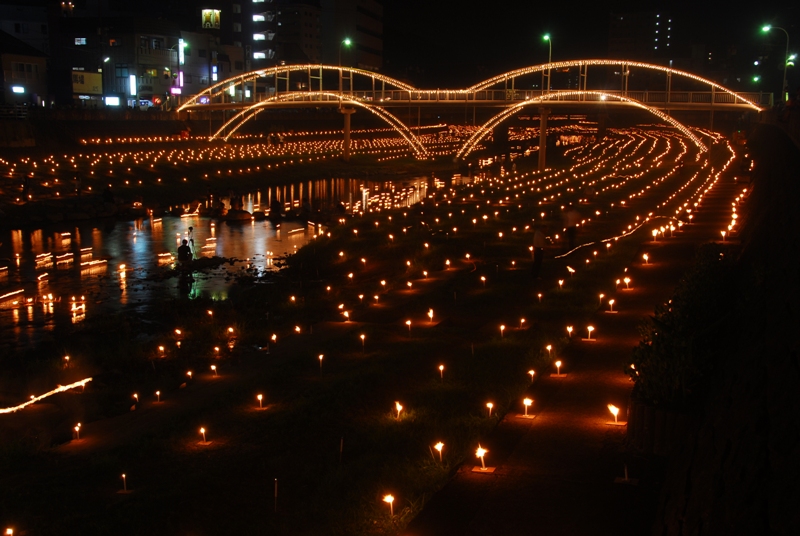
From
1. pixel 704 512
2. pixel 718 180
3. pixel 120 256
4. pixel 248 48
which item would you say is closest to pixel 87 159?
pixel 120 256

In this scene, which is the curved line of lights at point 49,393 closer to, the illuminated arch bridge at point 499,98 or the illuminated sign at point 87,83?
the illuminated arch bridge at point 499,98

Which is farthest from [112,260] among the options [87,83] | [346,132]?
[87,83]

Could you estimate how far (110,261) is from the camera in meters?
27.8

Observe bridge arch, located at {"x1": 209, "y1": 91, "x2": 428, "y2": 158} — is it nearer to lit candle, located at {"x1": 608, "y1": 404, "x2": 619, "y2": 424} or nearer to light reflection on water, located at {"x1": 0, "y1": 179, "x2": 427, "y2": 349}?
light reflection on water, located at {"x1": 0, "y1": 179, "x2": 427, "y2": 349}

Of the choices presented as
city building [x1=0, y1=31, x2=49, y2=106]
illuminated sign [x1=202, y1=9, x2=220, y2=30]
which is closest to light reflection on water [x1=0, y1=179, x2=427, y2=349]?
city building [x1=0, y1=31, x2=49, y2=106]

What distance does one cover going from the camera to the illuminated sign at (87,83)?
7212 cm

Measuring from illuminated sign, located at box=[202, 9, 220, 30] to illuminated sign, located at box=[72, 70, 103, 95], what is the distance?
25134 mm

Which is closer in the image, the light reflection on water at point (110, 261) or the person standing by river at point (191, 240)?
the light reflection on water at point (110, 261)

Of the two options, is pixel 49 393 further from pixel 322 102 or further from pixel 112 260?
pixel 322 102

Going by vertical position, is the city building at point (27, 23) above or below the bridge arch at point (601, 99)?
above

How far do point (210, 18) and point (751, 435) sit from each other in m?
101

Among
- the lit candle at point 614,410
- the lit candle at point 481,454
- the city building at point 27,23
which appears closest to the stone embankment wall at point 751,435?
the lit candle at point 614,410

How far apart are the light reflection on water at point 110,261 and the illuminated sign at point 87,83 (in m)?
36.4

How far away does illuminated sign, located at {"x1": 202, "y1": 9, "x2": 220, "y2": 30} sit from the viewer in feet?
322
